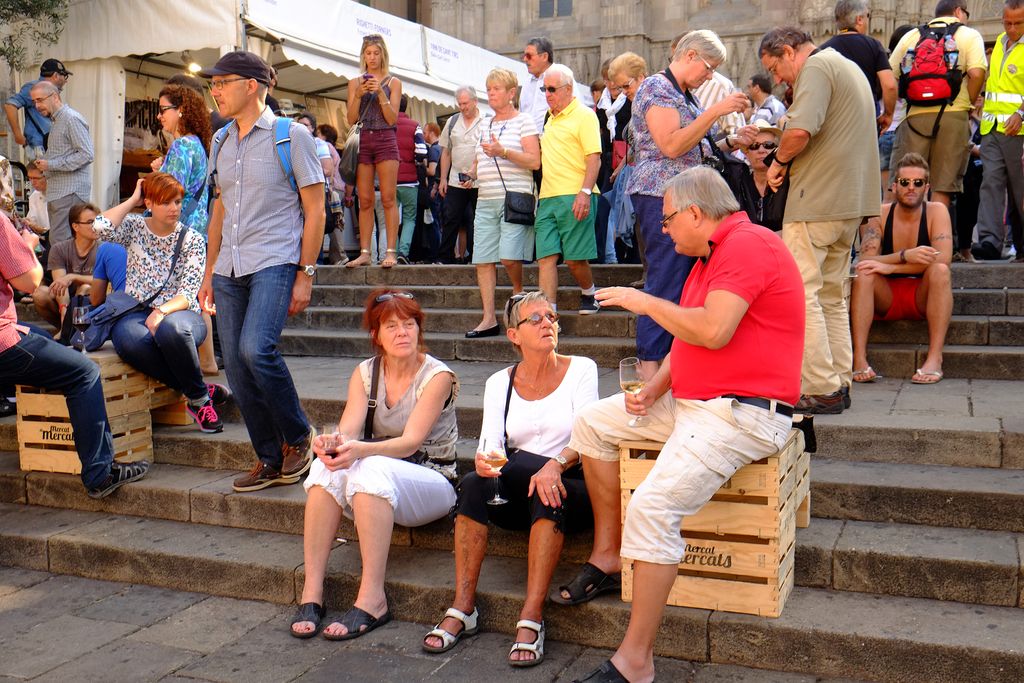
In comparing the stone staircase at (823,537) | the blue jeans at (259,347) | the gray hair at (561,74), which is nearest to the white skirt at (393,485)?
the stone staircase at (823,537)

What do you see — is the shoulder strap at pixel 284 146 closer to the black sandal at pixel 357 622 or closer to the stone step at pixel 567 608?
the stone step at pixel 567 608

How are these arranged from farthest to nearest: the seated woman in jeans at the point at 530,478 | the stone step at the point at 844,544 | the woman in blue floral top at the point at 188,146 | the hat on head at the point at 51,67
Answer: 1. the hat on head at the point at 51,67
2. the woman in blue floral top at the point at 188,146
3. the seated woman in jeans at the point at 530,478
4. the stone step at the point at 844,544

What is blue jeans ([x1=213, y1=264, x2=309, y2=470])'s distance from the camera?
4.59m

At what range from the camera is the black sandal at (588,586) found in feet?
12.1

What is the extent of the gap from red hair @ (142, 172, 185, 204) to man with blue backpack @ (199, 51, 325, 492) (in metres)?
0.92

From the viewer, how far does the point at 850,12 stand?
622 centimetres

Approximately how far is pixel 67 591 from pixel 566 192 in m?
3.97

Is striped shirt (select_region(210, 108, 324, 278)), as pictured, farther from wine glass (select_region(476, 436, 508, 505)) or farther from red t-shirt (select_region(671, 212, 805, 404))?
red t-shirt (select_region(671, 212, 805, 404))

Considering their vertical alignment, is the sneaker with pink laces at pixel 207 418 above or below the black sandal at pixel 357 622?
above

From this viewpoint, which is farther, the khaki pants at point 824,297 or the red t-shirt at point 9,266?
the khaki pants at point 824,297

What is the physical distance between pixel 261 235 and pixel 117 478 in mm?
1608

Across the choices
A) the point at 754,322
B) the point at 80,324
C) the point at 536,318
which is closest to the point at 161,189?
the point at 80,324

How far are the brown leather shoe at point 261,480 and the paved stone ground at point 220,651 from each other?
604mm

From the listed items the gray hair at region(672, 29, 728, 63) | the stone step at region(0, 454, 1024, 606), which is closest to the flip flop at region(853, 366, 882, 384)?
the stone step at region(0, 454, 1024, 606)
